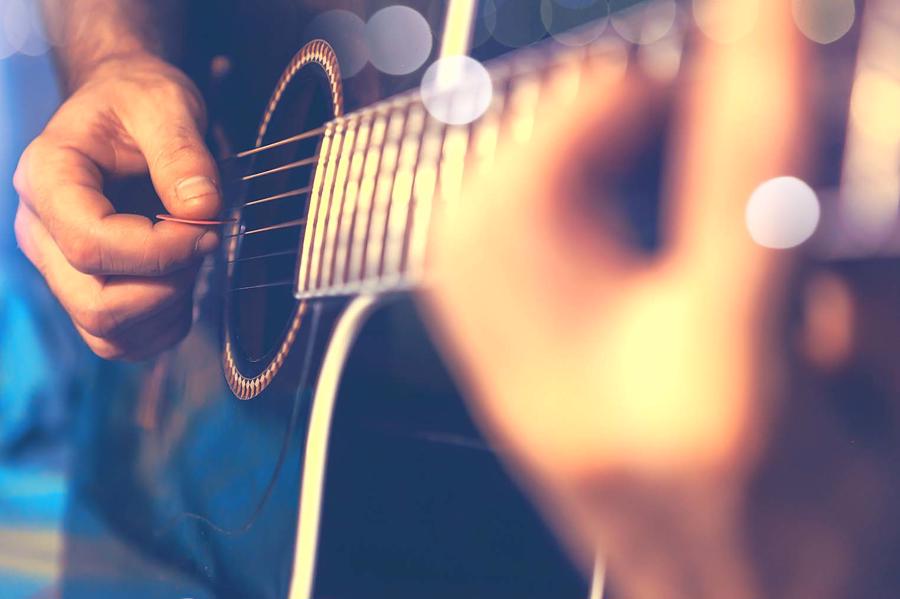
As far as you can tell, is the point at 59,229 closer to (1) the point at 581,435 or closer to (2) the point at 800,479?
(1) the point at 581,435

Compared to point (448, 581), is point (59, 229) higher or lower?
higher

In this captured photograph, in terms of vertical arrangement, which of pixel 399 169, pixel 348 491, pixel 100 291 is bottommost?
pixel 348 491

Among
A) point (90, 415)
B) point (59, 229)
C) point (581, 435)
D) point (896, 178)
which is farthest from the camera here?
point (90, 415)

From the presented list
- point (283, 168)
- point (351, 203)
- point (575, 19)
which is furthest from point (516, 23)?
point (283, 168)

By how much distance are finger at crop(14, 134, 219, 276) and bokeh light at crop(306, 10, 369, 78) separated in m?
0.18

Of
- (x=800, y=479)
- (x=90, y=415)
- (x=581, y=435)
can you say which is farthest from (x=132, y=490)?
(x=800, y=479)

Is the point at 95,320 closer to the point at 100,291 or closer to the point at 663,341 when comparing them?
the point at 100,291

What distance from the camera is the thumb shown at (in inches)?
25.8

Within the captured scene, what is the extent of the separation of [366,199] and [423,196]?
66 mm

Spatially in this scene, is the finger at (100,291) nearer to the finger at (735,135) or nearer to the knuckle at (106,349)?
the knuckle at (106,349)

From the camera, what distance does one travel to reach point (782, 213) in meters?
0.34

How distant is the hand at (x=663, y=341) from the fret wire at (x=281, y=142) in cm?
21

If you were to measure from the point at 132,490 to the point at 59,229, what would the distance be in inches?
10.7

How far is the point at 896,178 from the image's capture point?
300 mm
